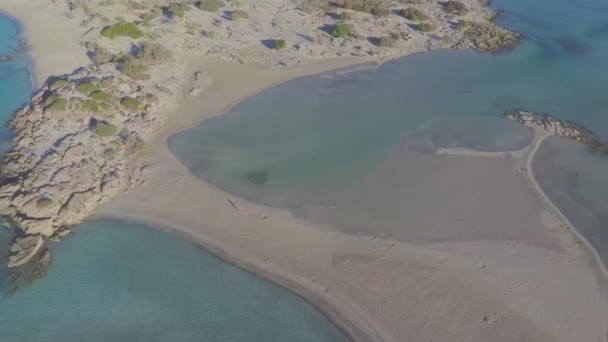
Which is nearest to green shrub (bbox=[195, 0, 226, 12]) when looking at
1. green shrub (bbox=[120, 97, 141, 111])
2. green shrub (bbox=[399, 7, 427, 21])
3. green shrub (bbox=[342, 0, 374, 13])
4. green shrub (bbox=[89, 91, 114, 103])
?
green shrub (bbox=[342, 0, 374, 13])

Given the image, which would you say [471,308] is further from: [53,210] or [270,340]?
[53,210]

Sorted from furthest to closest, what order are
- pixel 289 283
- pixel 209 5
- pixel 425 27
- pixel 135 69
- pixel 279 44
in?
pixel 209 5, pixel 425 27, pixel 279 44, pixel 135 69, pixel 289 283

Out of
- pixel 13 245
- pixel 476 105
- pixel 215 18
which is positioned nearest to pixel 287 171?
pixel 13 245

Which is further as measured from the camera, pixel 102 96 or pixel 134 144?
pixel 102 96

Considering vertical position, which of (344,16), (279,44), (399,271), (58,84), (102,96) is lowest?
(399,271)

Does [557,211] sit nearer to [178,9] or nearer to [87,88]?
[87,88]

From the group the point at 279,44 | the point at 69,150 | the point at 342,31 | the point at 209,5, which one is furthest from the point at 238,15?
the point at 69,150
